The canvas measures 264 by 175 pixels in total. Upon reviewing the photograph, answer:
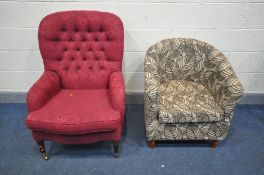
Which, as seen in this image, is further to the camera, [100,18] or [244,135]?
[244,135]

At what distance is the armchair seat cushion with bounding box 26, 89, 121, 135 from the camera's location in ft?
5.34

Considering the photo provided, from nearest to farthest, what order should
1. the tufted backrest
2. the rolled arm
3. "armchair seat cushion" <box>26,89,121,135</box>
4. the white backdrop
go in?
"armchair seat cushion" <box>26,89,121,135</box>, the rolled arm, the tufted backrest, the white backdrop

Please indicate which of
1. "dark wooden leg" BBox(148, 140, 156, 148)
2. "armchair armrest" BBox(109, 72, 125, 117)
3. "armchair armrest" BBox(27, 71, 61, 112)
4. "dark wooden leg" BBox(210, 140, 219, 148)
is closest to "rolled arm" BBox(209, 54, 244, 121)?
"dark wooden leg" BBox(210, 140, 219, 148)

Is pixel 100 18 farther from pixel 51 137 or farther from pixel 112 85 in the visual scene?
pixel 51 137

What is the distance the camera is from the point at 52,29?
6.38 feet

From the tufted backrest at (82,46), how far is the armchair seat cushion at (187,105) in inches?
19.9

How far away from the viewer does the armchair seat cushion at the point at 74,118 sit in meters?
1.63

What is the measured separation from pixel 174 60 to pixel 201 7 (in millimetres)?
543

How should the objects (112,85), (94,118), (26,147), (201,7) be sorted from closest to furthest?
(94,118) < (112,85) < (26,147) < (201,7)

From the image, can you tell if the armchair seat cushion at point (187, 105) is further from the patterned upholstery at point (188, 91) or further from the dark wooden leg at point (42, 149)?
the dark wooden leg at point (42, 149)

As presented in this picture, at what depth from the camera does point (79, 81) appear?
6.83 ft

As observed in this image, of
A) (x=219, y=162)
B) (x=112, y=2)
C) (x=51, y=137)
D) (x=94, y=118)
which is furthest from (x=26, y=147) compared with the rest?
(x=219, y=162)

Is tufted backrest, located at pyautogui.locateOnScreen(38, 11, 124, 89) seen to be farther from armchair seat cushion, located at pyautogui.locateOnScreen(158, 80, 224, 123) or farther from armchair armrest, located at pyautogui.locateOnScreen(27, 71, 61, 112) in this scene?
armchair seat cushion, located at pyautogui.locateOnScreen(158, 80, 224, 123)

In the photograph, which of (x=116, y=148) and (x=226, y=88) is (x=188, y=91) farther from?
(x=116, y=148)
